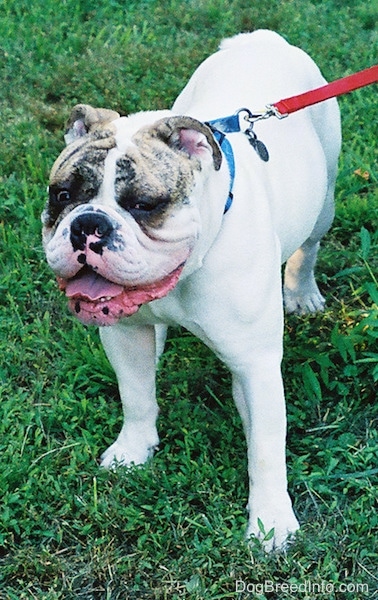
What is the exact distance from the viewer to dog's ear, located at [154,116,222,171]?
252cm

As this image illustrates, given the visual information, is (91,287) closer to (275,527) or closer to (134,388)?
(134,388)

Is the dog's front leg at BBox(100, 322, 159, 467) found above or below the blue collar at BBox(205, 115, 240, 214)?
below

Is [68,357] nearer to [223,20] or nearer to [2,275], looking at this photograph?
[2,275]

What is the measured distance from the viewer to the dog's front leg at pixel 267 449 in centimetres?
287

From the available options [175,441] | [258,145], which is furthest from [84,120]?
[175,441]

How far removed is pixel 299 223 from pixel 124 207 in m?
0.94

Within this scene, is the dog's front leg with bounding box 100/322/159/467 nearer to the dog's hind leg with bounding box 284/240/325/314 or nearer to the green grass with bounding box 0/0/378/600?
the green grass with bounding box 0/0/378/600

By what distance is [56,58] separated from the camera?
5.34 meters

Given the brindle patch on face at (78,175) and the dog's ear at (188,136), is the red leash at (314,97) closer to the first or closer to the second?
the dog's ear at (188,136)

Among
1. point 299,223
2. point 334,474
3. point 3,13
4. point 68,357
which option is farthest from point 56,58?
point 334,474

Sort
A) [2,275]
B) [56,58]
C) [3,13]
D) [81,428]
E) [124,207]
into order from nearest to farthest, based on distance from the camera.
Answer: [124,207] → [81,428] → [2,275] → [56,58] → [3,13]

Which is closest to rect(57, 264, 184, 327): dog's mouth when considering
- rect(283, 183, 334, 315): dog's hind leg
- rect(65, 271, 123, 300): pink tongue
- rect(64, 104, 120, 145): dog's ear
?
rect(65, 271, 123, 300): pink tongue

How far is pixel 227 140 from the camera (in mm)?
2920

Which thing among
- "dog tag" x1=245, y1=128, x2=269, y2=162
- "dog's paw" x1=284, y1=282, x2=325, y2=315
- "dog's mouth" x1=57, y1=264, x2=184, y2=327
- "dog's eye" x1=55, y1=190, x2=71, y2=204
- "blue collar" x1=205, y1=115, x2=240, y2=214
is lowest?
"dog's paw" x1=284, y1=282, x2=325, y2=315
